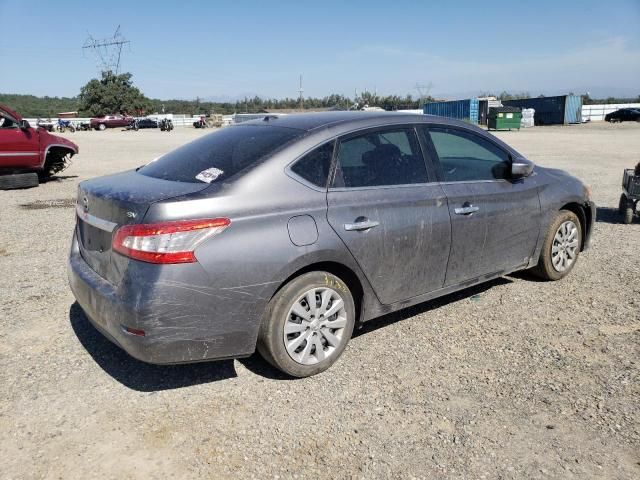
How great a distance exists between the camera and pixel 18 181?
11.8 m

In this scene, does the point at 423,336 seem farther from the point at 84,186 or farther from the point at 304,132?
the point at 84,186

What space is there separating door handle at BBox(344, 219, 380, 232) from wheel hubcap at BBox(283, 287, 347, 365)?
1.38 ft

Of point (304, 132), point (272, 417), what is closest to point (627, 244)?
point (304, 132)

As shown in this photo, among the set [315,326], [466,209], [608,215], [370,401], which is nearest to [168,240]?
[315,326]

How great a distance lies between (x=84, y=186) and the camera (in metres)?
3.71

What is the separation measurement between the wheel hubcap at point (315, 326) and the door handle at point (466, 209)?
124 cm

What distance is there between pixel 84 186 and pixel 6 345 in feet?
4.62

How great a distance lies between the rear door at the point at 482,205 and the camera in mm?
4188

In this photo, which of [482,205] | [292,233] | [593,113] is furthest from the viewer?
[593,113]

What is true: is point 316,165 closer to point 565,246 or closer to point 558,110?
point 565,246

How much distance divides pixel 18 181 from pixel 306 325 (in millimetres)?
10771

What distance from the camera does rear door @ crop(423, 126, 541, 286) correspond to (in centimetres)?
419

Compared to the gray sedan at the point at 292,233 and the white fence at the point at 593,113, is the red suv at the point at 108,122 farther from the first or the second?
the gray sedan at the point at 292,233

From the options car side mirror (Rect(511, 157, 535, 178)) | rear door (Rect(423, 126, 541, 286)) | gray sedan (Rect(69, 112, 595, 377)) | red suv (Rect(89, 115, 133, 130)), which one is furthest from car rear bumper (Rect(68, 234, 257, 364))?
red suv (Rect(89, 115, 133, 130))
